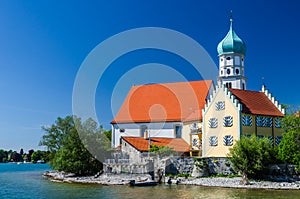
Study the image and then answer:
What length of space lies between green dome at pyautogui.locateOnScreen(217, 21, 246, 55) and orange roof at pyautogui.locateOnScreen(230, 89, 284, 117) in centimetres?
1854

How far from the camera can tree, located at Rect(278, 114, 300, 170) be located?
132ft

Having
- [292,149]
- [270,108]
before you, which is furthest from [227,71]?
[292,149]

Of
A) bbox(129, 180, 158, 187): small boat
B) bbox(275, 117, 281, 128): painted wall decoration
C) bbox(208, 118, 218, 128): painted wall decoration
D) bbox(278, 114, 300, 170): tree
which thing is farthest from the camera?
bbox(275, 117, 281, 128): painted wall decoration

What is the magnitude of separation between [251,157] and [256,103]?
10808 millimetres

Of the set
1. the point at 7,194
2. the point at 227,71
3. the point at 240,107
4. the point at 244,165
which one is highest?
the point at 227,71

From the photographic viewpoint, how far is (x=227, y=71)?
68938mm

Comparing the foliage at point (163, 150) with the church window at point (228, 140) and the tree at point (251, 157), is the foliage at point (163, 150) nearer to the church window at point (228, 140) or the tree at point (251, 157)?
the church window at point (228, 140)

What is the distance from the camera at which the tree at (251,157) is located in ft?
131

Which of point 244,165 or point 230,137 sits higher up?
point 230,137

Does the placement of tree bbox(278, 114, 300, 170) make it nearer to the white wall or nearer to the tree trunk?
the tree trunk

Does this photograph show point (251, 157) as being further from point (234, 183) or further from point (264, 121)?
point (264, 121)

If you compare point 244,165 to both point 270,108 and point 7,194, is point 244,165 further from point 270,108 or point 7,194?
point 7,194

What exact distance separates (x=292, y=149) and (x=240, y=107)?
7.73 meters

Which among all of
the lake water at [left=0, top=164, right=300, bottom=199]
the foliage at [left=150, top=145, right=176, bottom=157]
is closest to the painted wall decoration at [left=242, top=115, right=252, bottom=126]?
the foliage at [left=150, top=145, right=176, bottom=157]
